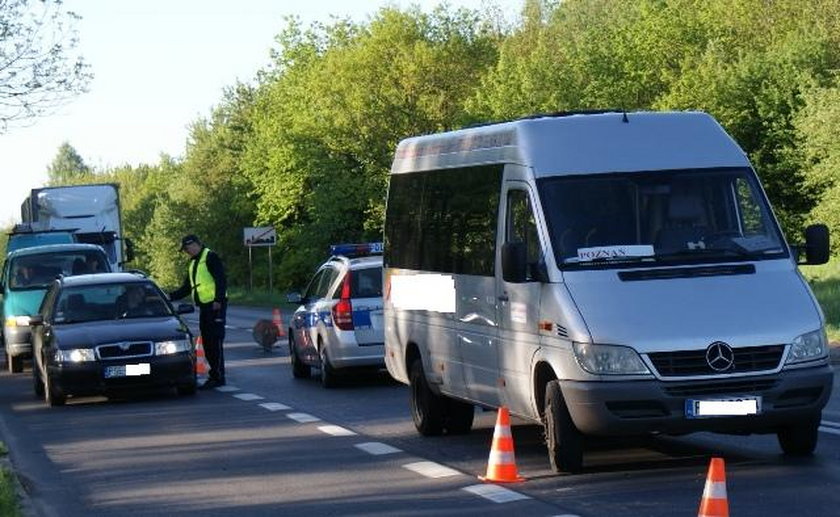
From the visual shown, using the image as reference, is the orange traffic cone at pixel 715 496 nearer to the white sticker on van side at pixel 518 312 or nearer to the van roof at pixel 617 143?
the white sticker on van side at pixel 518 312

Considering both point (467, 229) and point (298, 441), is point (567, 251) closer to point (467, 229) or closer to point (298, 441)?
point (467, 229)

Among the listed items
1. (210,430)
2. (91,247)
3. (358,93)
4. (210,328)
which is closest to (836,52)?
(358,93)

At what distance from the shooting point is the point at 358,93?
79.9 metres

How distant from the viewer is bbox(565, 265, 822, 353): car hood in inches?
471

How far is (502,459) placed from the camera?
12492 mm

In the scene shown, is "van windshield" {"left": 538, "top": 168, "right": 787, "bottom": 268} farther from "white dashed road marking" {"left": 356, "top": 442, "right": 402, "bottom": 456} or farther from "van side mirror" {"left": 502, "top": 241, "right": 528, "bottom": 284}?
"white dashed road marking" {"left": 356, "top": 442, "right": 402, "bottom": 456}

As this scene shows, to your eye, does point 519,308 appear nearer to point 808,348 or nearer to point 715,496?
point 808,348

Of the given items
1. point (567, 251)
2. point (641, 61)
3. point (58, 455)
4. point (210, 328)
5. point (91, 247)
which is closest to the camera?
point (567, 251)

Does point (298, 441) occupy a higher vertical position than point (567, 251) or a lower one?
lower

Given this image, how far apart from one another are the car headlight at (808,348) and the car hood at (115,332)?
1076 centimetres

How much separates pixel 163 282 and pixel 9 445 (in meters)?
93.3

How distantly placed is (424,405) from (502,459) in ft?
11.2

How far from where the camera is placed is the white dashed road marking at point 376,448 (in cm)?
1484

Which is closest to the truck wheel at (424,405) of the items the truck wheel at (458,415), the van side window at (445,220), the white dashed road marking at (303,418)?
the truck wheel at (458,415)
